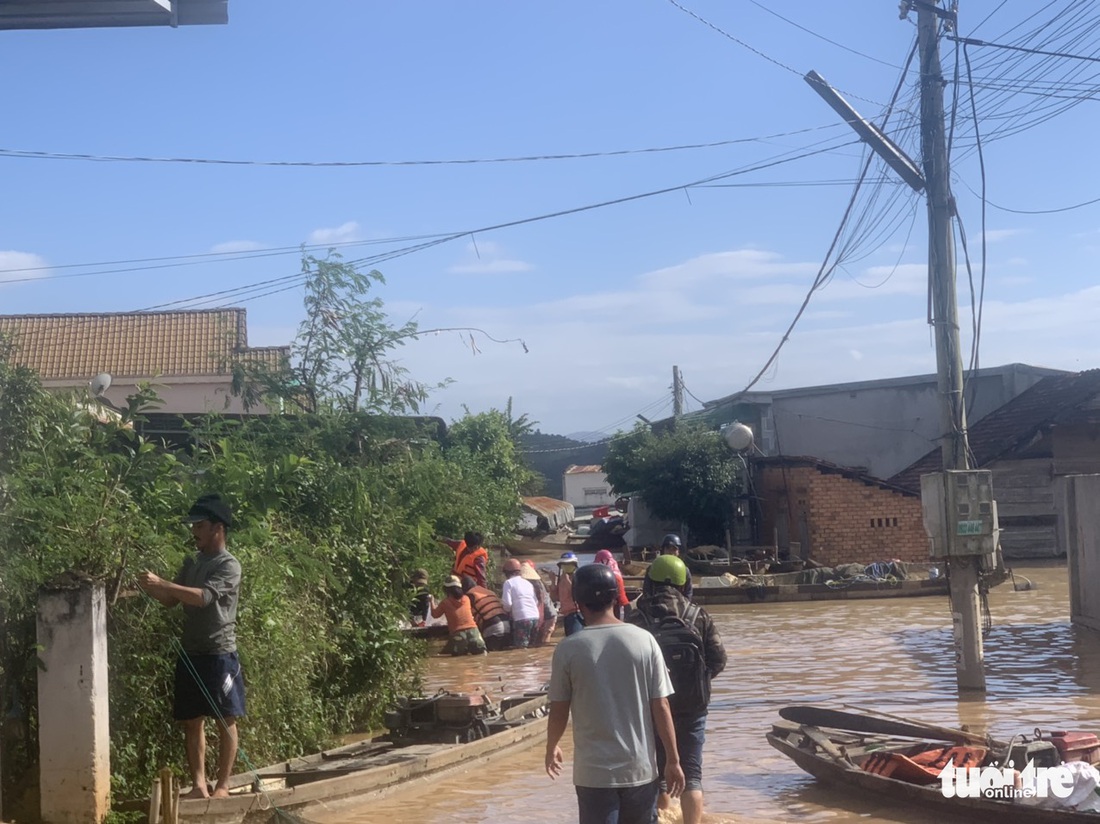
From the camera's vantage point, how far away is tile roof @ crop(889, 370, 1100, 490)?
3117 centimetres

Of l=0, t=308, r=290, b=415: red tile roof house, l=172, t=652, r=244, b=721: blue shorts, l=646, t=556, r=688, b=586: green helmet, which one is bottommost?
l=172, t=652, r=244, b=721: blue shorts

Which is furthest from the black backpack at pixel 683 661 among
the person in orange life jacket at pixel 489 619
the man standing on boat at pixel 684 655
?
the person in orange life jacket at pixel 489 619

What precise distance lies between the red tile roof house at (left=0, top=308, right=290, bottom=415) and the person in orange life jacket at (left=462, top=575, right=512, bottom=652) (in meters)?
20.3

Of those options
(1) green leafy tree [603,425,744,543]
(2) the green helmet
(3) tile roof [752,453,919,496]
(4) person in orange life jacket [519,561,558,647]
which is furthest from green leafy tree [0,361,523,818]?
(1) green leafy tree [603,425,744,543]

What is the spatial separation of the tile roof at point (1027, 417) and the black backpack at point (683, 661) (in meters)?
25.2

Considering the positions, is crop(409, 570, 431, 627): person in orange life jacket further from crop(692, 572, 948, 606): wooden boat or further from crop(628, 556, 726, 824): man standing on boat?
crop(692, 572, 948, 606): wooden boat

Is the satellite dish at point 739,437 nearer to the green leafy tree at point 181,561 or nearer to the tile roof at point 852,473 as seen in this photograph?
the tile roof at point 852,473

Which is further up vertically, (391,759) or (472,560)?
(472,560)

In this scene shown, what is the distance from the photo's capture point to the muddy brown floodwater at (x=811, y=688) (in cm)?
875

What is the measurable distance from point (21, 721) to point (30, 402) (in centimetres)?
205

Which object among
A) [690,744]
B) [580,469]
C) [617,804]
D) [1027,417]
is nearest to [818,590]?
[1027,417]

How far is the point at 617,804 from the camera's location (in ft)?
18.1

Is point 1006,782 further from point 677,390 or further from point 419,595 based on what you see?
point 677,390

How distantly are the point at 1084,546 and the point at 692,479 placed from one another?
2085 centimetres
